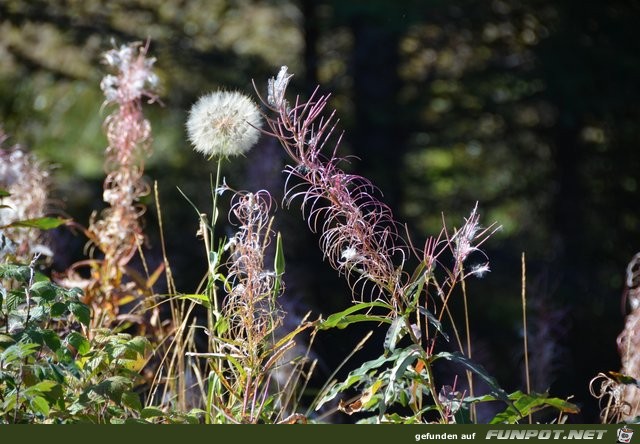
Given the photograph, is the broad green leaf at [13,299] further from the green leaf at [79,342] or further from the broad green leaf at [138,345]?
the broad green leaf at [138,345]

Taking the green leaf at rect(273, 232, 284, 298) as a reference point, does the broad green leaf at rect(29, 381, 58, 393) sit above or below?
below

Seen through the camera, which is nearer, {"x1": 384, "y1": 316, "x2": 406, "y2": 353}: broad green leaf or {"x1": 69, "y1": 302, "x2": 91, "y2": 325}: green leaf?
{"x1": 384, "y1": 316, "x2": 406, "y2": 353}: broad green leaf

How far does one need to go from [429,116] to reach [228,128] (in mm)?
5741

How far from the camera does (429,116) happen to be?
25.8ft

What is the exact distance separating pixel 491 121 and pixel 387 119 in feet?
4.43

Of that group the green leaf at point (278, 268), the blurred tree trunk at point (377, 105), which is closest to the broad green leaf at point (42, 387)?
the green leaf at point (278, 268)

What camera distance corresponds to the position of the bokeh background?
724 cm

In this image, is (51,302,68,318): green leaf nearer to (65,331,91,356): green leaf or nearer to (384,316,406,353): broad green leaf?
(65,331,91,356): green leaf

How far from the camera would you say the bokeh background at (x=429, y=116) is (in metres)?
7.24

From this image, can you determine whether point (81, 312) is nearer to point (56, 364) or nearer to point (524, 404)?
point (56, 364)

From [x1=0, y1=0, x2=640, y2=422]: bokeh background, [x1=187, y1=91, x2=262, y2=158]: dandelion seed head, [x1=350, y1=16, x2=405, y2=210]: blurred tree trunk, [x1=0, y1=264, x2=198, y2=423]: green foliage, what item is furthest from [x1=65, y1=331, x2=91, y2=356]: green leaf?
[x1=350, y1=16, x2=405, y2=210]: blurred tree trunk

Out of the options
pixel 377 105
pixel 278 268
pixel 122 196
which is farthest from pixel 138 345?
pixel 377 105

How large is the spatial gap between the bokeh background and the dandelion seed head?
4.45 m

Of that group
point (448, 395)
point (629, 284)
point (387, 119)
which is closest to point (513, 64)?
point (387, 119)
